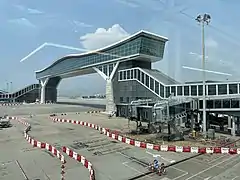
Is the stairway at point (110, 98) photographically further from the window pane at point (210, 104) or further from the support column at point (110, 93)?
the window pane at point (210, 104)

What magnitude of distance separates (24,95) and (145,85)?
333 ft

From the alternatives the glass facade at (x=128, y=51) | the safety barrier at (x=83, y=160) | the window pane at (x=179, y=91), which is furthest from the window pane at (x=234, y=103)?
the glass facade at (x=128, y=51)

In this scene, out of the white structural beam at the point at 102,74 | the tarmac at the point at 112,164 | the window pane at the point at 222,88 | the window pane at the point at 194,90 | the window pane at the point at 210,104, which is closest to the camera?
the tarmac at the point at 112,164

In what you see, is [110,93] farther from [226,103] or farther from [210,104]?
[226,103]

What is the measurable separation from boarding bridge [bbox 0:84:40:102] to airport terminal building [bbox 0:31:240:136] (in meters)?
51.0

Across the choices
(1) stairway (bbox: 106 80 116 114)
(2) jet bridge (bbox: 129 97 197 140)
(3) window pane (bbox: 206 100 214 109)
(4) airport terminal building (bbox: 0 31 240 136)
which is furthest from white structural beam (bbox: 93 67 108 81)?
(3) window pane (bbox: 206 100 214 109)

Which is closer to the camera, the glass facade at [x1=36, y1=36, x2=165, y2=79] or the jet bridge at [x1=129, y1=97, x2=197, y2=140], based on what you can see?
the jet bridge at [x1=129, y1=97, x2=197, y2=140]

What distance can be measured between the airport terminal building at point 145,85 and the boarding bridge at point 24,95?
5098cm

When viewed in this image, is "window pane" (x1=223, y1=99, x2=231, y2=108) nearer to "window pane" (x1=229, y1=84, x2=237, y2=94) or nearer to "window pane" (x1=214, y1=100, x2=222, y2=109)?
"window pane" (x1=214, y1=100, x2=222, y2=109)

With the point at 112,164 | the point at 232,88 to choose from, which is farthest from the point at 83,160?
the point at 232,88

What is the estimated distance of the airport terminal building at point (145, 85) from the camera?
34.2 meters

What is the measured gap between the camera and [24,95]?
135125 mm

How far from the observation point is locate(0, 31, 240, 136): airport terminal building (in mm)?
34250

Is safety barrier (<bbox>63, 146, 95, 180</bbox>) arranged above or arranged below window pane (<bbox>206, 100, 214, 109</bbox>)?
below
